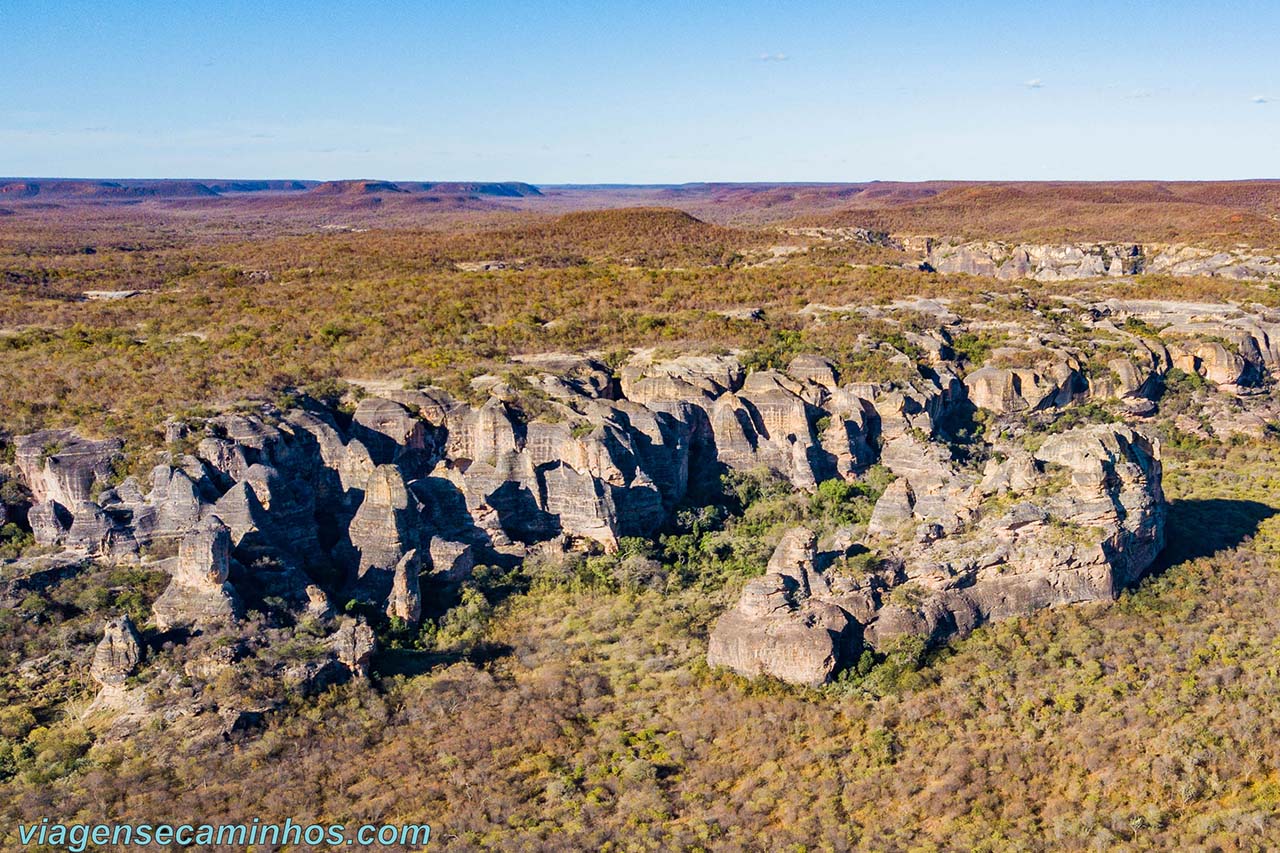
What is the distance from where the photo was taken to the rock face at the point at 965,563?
25641 millimetres

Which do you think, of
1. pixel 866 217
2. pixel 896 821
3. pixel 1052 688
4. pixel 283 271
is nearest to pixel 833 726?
pixel 896 821

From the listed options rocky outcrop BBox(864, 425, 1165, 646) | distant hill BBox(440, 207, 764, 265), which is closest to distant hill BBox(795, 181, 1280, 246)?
distant hill BBox(440, 207, 764, 265)

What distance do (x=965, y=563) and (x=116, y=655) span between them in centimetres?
2204

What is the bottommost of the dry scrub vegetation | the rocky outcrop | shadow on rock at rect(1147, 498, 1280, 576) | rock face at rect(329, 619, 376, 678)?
the dry scrub vegetation

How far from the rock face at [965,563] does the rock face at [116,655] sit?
14480 mm

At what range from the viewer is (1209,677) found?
2420 centimetres

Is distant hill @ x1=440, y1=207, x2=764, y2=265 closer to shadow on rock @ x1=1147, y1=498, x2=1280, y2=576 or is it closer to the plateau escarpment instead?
the plateau escarpment

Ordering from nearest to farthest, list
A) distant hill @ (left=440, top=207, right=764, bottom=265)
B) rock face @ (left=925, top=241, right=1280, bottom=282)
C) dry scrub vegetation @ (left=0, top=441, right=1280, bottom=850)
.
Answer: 1. dry scrub vegetation @ (left=0, top=441, right=1280, bottom=850)
2. distant hill @ (left=440, top=207, right=764, bottom=265)
3. rock face @ (left=925, top=241, right=1280, bottom=282)

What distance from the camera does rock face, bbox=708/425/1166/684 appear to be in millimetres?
25641

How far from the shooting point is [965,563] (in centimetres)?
2706

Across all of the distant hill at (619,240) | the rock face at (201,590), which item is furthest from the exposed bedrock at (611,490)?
the distant hill at (619,240)

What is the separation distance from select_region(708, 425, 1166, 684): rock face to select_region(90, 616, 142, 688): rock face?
14480 millimetres

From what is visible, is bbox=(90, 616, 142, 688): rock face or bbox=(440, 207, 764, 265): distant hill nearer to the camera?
bbox=(90, 616, 142, 688): rock face

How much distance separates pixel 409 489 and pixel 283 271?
147 feet
